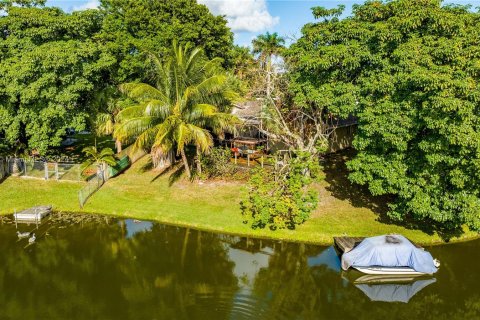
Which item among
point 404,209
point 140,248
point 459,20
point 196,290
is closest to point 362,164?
point 404,209

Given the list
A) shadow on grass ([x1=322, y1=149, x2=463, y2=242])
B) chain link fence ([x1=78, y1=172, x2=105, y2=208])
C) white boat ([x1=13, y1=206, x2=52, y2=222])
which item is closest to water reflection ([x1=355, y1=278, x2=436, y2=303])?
shadow on grass ([x1=322, y1=149, x2=463, y2=242])

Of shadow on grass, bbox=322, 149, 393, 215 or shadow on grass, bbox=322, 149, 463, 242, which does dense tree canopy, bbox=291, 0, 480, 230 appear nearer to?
shadow on grass, bbox=322, 149, 463, 242

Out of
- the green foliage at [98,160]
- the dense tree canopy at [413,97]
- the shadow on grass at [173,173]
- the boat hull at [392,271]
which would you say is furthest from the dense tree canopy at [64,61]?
the boat hull at [392,271]

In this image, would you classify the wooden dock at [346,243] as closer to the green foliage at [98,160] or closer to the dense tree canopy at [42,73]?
the green foliage at [98,160]

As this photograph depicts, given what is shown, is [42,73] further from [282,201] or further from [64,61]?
[282,201]

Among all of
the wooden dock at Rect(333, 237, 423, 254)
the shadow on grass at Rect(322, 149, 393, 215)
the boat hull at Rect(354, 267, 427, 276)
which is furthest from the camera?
the shadow on grass at Rect(322, 149, 393, 215)

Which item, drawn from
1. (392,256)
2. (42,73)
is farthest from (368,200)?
(42,73)

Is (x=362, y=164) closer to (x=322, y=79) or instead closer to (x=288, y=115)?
(x=322, y=79)

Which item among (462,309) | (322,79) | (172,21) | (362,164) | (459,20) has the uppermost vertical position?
(172,21)
